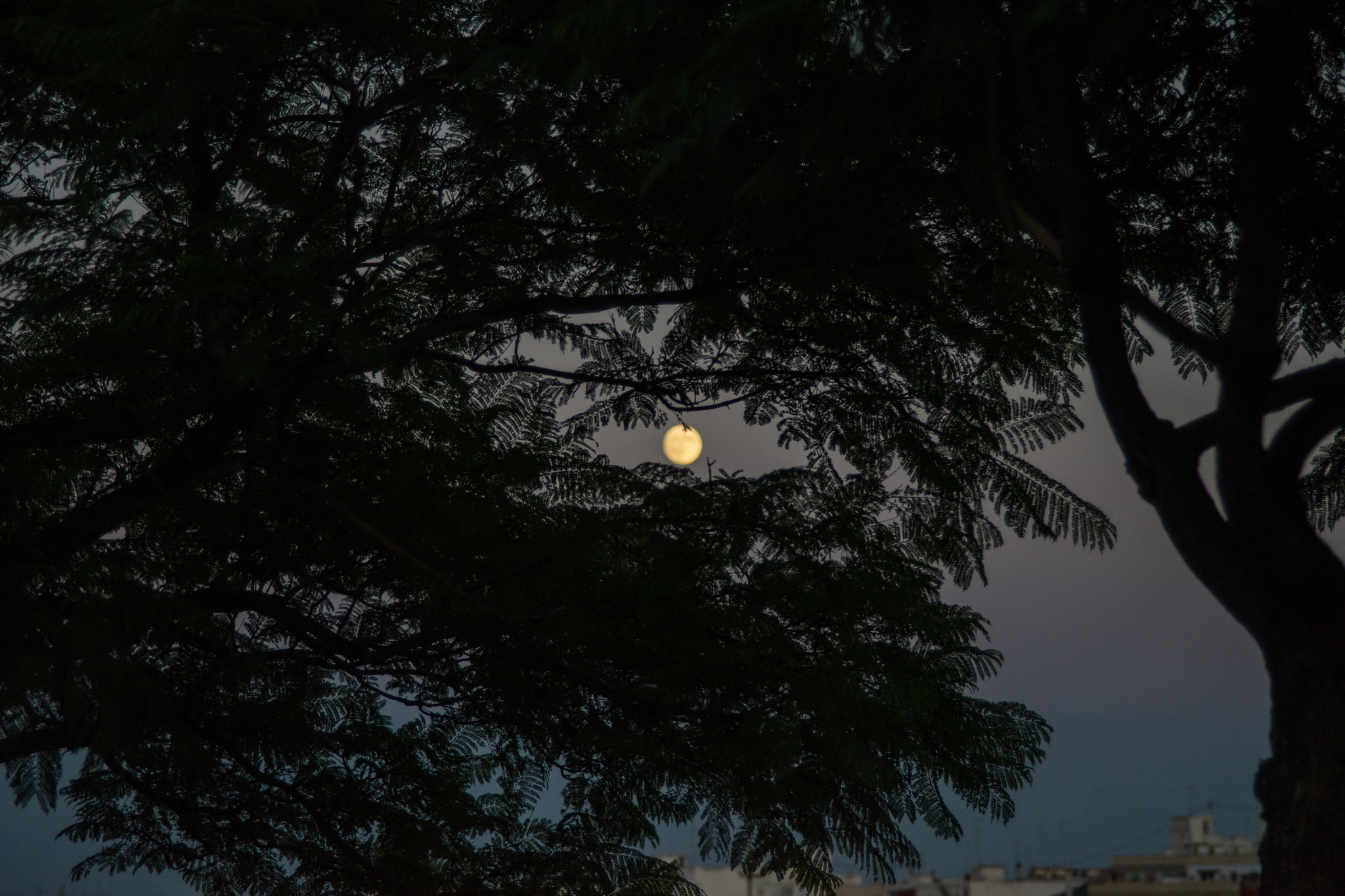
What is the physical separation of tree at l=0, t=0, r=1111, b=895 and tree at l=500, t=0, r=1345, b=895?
26 centimetres

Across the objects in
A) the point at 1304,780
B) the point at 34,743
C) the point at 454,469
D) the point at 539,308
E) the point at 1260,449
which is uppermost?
the point at 539,308

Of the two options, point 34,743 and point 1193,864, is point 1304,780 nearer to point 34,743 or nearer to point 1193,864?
point 34,743

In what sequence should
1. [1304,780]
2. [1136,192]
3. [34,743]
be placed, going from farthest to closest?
[34,743] → [1136,192] → [1304,780]

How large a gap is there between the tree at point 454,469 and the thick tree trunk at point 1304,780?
89 cm

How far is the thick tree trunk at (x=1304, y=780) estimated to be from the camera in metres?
2.48

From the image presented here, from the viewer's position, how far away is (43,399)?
13.7ft

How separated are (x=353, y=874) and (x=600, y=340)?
7.92 feet

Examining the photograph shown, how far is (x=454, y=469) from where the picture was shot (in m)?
4.40

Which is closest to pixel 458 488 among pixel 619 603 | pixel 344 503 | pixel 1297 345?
pixel 344 503

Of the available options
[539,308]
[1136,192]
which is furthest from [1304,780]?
[539,308]

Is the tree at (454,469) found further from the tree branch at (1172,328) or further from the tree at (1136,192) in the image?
the tree branch at (1172,328)

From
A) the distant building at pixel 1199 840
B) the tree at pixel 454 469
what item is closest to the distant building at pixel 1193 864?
the distant building at pixel 1199 840

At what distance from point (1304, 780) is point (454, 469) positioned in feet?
9.79

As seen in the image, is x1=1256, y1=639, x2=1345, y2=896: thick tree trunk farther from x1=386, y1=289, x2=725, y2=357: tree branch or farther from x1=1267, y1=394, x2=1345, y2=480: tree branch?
x1=386, y1=289, x2=725, y2=357: tree branch
